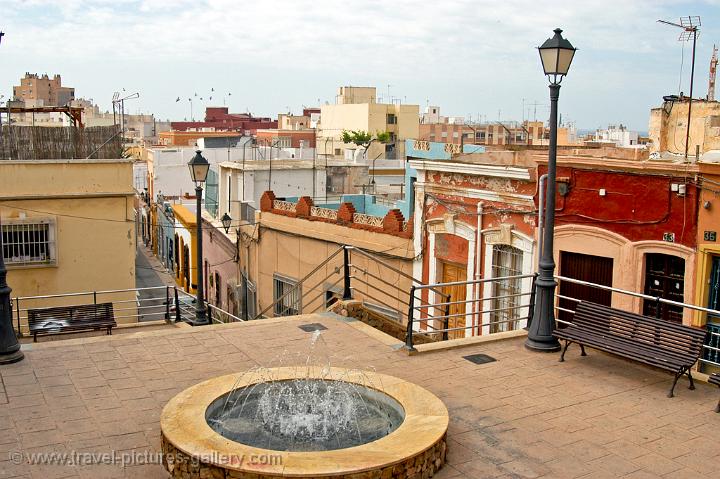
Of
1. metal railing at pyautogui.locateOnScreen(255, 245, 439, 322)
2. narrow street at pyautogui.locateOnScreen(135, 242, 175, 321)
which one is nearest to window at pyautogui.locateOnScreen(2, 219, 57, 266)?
metal railing at pyautogui.locateOnScreen(255, 245, 439, 322)

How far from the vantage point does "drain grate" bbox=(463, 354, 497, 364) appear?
10.2m

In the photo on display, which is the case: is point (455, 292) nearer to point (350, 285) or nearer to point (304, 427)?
point (350, 285)

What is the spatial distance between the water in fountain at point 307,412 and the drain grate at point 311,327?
2648 mm

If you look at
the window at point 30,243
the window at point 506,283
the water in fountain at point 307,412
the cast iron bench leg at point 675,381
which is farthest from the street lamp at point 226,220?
the cast iron bench leg at point 675,381

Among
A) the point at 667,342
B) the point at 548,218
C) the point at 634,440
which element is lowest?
the point at 634,440

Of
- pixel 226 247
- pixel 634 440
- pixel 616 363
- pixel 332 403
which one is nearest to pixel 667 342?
pixel 616 363

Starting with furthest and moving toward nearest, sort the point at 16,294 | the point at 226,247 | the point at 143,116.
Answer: the point at 143,116 → the point at 226,247 → the point at 16,294

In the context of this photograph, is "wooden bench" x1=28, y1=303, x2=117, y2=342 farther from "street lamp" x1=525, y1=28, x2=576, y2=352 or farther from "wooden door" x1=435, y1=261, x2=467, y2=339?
"street lamp" x1=525, y1=28, x2=576, y2=352

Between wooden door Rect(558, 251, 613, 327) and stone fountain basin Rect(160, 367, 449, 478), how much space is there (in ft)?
23.2

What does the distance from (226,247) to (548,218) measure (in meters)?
19.6

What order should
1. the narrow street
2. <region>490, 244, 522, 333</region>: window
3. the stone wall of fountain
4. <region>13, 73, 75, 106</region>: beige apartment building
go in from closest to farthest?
the stone wall of fountain < <region>490, 244, 522, 333</region>: window < the narrow street < <region>13, 73, 75, 106</region>: beige apartment building

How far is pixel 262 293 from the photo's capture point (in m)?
24.7

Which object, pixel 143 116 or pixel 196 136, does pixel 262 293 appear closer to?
pixel 196 136

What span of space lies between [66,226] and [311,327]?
983 cm
